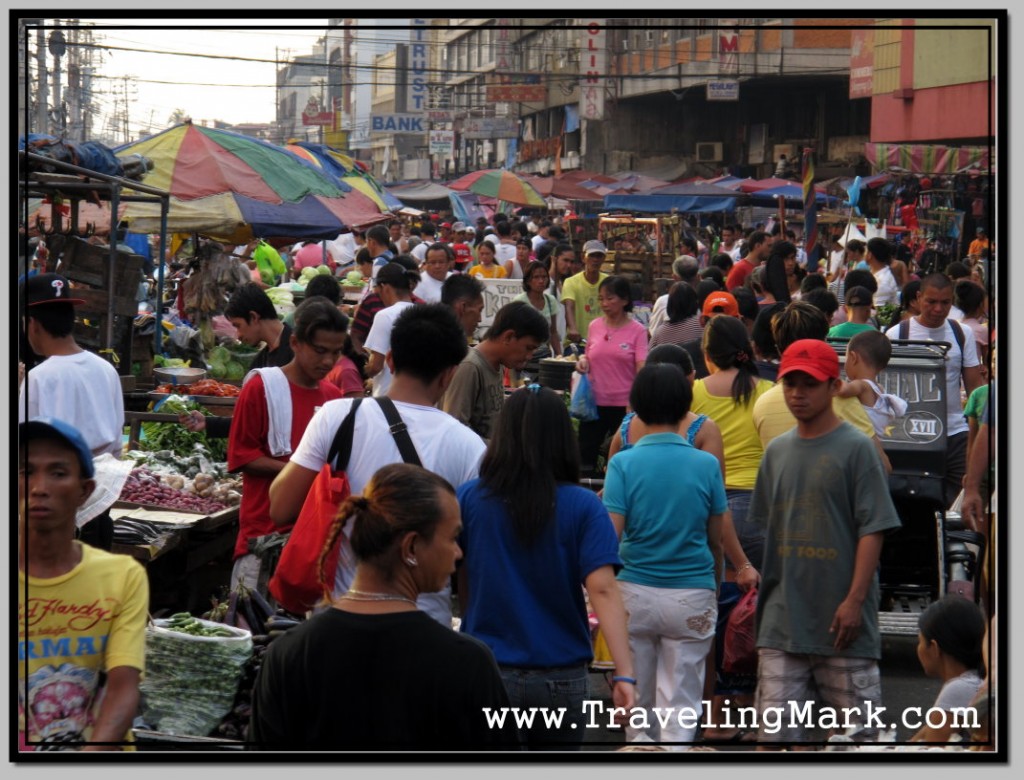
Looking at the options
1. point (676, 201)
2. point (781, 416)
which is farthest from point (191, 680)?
point (676, 201)

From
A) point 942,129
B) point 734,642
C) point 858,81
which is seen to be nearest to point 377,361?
point 734,642

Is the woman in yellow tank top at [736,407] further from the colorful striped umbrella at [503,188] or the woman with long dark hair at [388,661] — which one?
the colorful striped umbrella at [503,188]

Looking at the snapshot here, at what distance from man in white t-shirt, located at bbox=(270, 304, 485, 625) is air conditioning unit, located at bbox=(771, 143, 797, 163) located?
45.7m

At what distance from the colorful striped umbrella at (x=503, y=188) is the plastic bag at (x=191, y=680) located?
86.6ft

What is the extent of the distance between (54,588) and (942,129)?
2311 cm

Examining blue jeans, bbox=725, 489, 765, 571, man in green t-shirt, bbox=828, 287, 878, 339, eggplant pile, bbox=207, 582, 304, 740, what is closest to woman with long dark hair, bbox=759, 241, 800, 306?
man in green t-shirt, bbox=828, 287, 878, 339

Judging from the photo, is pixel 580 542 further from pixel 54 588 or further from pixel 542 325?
pixel 542 325

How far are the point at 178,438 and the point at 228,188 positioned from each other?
393 cm

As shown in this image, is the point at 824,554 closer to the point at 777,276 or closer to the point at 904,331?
the point at 904,331

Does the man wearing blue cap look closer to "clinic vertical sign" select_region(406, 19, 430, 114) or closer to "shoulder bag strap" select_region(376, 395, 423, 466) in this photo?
"shoulder bag strap" select_region(376, 395, 423, 466)

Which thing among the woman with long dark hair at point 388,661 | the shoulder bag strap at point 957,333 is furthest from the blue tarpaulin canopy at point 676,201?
the woman with long dark hair at point 388,661

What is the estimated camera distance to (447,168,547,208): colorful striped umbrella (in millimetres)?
31594

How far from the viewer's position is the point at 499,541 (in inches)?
169

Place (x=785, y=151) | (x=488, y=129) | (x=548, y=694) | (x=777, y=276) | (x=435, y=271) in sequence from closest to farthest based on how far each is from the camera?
(x=548, y=694), (x=777, y=276), (x=435, y=271), (x=785, y=151), (x=488, y=129)
